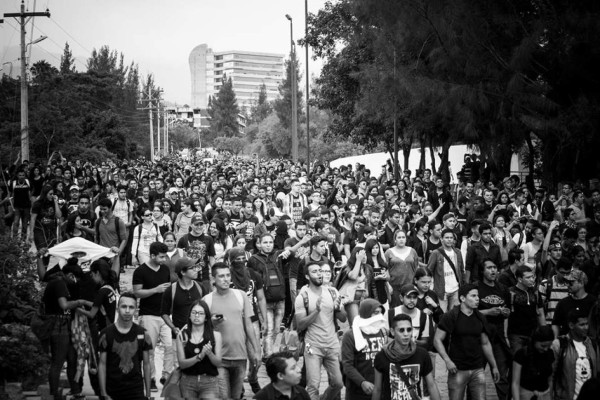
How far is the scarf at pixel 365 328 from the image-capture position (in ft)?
25.3

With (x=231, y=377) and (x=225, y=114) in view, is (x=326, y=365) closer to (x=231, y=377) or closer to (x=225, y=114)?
(x=231, y=377)

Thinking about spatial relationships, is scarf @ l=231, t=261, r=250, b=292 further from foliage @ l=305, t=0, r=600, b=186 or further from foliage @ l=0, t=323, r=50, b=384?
foliage @ l=305, t=0, r=600, b=186

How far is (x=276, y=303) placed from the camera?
10.8 m

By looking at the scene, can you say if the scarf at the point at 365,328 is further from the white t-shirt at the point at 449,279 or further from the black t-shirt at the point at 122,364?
the white t-shirt at the point at 449,279

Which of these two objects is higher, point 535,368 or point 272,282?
point 272,282

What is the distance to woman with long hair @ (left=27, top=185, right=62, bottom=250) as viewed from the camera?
50.9 feet

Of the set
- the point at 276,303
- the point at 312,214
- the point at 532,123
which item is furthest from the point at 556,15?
the point at 276,303

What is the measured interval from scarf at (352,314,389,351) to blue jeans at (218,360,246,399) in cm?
126

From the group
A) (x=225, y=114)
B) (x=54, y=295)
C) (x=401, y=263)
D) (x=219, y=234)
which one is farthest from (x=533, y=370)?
(x=225, y=114)

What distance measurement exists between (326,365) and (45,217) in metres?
8.63

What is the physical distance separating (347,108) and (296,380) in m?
32.5

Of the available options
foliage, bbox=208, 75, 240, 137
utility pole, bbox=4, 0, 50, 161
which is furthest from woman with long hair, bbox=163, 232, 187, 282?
foliage, bbox=208, 75, 240, 137

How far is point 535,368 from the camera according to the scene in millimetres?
8023

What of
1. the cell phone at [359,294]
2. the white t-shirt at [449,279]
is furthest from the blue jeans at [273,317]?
the white t-shirt at [449,279]
